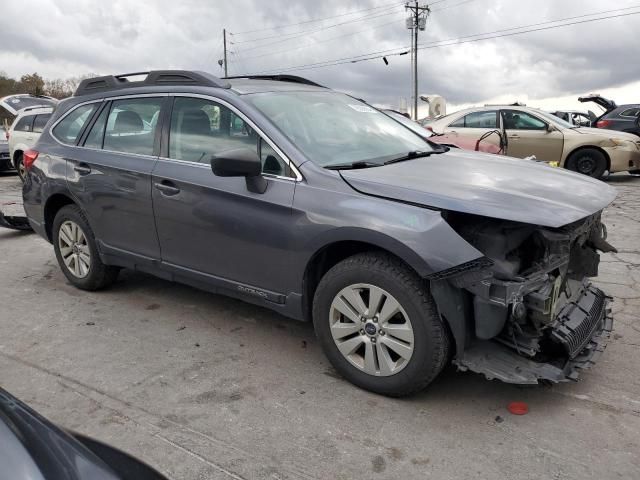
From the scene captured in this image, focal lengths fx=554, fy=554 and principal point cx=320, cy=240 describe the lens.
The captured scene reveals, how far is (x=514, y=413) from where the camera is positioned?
292 cm

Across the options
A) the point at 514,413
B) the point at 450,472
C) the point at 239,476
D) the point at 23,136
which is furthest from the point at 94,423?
the point at 23,136

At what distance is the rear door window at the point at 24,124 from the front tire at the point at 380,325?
12.1m

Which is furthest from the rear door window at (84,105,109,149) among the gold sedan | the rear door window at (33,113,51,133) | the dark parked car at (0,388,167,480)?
the rear door window at (33,113,51,133)

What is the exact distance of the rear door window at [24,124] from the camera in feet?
42.1

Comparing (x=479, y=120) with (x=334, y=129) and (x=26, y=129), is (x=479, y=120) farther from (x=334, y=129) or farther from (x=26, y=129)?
(x=26, y=129)

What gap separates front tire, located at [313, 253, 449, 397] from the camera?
9.21 ft

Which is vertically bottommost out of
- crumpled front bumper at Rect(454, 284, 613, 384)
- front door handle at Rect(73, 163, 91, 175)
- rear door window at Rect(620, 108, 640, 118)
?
crumpled front bumper at Rect(454, 284, 613, 384)

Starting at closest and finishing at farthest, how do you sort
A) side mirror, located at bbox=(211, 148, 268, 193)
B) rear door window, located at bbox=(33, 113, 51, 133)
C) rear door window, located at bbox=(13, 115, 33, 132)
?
side mirror, located at bbox=(211, 148, 268, 193) → rear door window, located at bbox=(33, 113, 51, 133) → rear door window, located at bbox=(13, 115, 33, 132)

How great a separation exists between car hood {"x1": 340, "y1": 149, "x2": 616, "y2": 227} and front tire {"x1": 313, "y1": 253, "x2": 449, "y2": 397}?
0.39 m

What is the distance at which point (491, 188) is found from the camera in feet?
9.59

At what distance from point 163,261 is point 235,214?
2.95ft

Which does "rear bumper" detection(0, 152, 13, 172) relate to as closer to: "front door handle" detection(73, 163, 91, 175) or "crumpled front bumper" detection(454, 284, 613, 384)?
"front door handle" detection(73, 163, 91, 175)

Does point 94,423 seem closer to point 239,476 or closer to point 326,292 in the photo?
point 239,476

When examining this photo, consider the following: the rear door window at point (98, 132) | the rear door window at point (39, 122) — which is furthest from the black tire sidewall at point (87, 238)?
the rear door window at point (39, 122)
